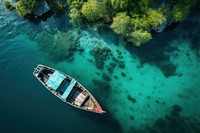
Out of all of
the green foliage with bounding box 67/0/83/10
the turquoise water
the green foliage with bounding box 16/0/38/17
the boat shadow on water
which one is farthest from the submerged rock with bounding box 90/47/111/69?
the green foliage with bounding box 16/0/38/17

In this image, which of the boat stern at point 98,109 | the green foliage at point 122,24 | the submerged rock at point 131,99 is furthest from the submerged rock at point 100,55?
the boat stern at point 98,109

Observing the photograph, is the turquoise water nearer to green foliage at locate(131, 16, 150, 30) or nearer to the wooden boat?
the wooden boat

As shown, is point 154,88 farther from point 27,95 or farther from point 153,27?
point 27,95

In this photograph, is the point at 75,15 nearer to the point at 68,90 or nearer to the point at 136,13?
the point at 136,13

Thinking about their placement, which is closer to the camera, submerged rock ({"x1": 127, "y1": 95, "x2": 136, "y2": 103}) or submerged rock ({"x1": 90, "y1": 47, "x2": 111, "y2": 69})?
submerged rock ({"x1": 127, "y1": 95, "x2": 136, "y2": 103})

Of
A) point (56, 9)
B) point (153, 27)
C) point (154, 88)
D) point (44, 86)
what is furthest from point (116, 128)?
point (56, 9)

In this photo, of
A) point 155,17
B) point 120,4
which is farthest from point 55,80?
point 155,17

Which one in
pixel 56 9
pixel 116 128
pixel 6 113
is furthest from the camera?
pixel 56 9
